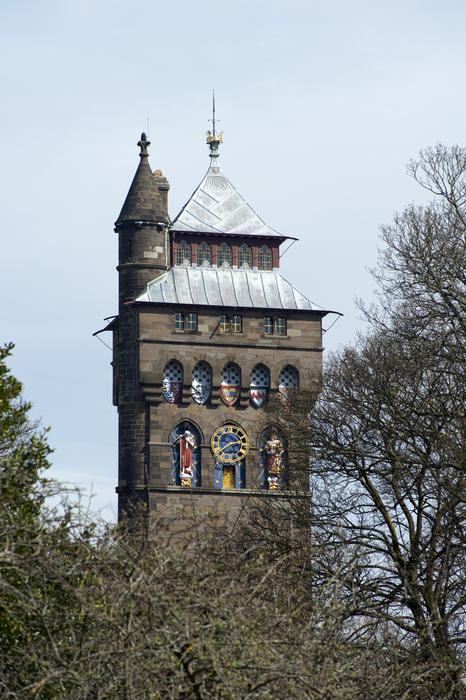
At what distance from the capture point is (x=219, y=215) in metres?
67.5

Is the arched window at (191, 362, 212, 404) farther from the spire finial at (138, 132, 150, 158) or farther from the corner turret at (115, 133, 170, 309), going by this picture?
the spire finial at (138, 132, 150, 158)

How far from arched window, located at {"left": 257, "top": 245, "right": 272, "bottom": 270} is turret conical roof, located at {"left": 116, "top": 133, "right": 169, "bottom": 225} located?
14.2 ft

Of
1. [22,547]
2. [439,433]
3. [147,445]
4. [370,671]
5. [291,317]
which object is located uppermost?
[291,317]

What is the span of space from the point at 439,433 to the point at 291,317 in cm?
3579

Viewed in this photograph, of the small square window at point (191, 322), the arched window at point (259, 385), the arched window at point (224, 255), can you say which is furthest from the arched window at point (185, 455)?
the arched window at point (224, 255)

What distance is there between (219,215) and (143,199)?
3.46 m

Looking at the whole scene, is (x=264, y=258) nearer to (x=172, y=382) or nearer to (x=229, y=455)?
(x=172, y=382)

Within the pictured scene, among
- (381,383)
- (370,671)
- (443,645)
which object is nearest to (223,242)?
(381,383)

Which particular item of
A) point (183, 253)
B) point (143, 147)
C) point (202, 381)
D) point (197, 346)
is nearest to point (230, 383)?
point (202, 381)

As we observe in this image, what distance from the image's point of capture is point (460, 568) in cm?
3145

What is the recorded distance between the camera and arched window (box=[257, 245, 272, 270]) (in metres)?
67.8

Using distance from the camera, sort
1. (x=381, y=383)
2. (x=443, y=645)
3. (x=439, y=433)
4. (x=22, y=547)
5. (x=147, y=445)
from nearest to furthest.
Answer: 1. (x=22, y=547)
2. (x=443, y=645)
3. (x=439, y=433)
4. (x=381, y=383)
5. (x=147, y=445)

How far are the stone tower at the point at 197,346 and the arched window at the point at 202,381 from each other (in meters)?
0.04

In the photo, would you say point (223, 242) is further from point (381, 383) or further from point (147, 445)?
point (381, 383)
